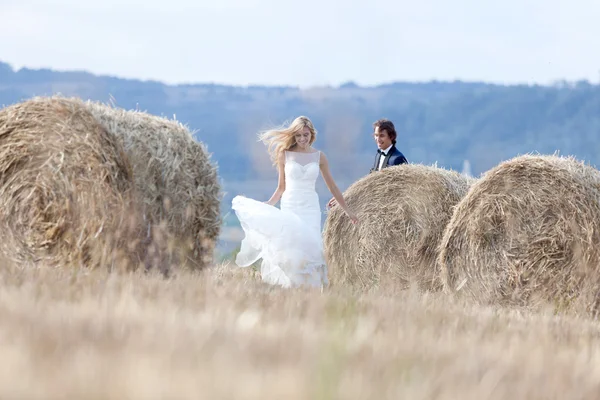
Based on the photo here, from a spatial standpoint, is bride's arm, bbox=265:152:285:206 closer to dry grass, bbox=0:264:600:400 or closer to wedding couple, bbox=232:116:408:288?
wedding couple, bbox=232:116:408:288

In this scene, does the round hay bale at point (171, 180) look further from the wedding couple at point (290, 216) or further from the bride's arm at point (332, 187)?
the bride's arm at point (332, 187)

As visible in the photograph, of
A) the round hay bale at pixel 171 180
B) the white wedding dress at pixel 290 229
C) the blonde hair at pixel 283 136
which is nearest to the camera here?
the round hay bale at pixel 171 180

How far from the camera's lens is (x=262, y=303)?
562cm

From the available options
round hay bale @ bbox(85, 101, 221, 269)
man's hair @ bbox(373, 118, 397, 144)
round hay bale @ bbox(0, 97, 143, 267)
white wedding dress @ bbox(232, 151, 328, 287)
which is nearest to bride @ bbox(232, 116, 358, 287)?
white wedding dress @ bbox(232, 151, 328, 287)

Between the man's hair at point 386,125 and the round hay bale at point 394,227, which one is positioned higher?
the man's hair at point 386,125

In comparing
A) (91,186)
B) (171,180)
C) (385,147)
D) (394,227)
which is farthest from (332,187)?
(91,186)

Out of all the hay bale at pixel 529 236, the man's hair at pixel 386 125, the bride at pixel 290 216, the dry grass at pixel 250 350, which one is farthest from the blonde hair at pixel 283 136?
the dry grass at pixel 250 350

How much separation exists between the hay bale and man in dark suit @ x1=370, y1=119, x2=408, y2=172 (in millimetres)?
1721

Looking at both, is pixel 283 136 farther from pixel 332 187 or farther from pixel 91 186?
pixel 91 186

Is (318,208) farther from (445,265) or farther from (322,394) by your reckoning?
(322,394)

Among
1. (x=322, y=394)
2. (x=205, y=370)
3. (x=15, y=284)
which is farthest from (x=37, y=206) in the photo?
(x=322, y=394)

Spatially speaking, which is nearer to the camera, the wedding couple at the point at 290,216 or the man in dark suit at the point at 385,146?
the wedding couple at the point at 290,216

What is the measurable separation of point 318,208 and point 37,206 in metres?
3.40

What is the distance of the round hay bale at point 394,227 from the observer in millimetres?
11211
